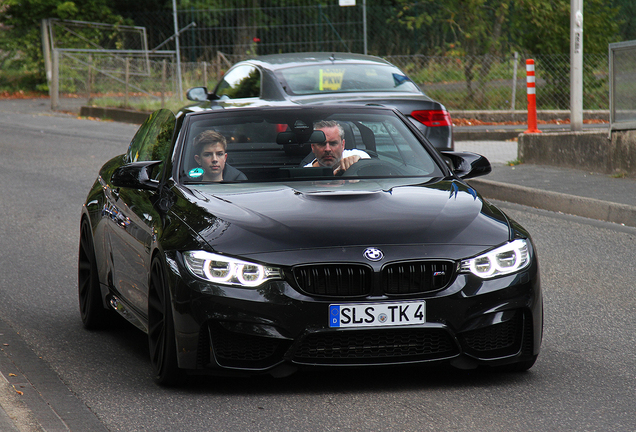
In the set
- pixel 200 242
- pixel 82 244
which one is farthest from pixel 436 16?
pixel 200 242

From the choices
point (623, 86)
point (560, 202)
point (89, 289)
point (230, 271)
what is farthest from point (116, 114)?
point (230, 271)

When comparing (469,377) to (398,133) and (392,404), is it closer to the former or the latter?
(392,404)

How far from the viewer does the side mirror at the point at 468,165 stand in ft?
19.3

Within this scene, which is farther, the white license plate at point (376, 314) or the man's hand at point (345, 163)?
the man's hand at point (345, 163)

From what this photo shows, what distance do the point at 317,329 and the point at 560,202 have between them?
6.94m

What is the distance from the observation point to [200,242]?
461cm

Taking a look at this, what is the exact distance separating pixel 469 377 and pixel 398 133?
1698 millimetres

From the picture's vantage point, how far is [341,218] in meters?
4.74

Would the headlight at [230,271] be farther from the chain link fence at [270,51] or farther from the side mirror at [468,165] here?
the chain link fence at [270,51]

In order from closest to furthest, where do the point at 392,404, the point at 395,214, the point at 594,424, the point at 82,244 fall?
the point at 594,424 → the point at 392,404 → the point at 395,214 → the point at 82,244

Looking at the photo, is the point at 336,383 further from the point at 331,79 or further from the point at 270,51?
the point at 270,51

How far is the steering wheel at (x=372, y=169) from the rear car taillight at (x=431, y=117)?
5700mm

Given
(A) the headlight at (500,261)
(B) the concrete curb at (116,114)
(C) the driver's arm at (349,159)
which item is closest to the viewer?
(A) the headlight at (500,261)

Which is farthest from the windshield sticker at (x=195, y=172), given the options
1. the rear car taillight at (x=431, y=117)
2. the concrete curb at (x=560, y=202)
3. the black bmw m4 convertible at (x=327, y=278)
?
the rear car taillight at (x=431, y=117)
